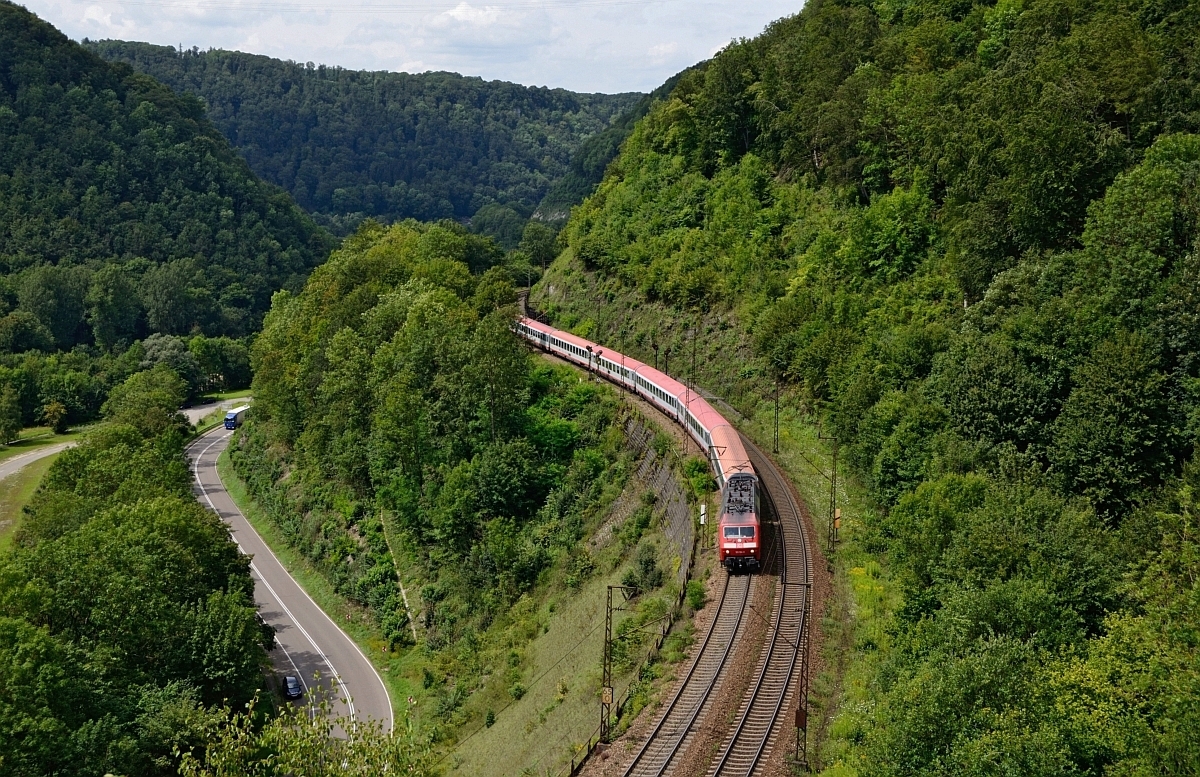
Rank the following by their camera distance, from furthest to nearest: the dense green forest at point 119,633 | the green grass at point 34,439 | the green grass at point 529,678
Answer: the green grass at point 34,439 → the green grass at point 529,678 → the dense green forest at point 119,633

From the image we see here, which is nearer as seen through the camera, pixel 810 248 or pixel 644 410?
pixel 644 410

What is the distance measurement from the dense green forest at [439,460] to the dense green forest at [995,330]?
1405 cm

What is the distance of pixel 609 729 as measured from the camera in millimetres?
32156

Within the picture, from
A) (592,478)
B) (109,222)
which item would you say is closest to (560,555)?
(592,478)

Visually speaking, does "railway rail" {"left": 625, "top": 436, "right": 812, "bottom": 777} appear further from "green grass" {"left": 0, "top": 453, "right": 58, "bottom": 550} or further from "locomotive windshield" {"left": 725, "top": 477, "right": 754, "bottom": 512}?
"green grass" {"left": 0, "top": 453, "right": 58, "bottom": 550}

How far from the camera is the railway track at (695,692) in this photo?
2991 centimetres

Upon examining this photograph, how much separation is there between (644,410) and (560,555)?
40.2 feet

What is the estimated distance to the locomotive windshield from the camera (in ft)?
134

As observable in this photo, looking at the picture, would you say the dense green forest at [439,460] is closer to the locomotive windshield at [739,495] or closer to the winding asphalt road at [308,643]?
the winding asphalt road at [308,643]

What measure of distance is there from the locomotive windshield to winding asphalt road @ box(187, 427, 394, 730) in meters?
17.6

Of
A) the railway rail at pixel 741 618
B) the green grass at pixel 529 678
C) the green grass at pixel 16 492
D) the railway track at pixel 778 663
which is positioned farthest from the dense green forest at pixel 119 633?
the green grass at pixel 16 492

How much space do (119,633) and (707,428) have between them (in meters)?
28.6

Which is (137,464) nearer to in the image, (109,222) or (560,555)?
(560,555)

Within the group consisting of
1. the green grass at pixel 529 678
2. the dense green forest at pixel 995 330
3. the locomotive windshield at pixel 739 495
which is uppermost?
the dense green forest at pixel 995 330
